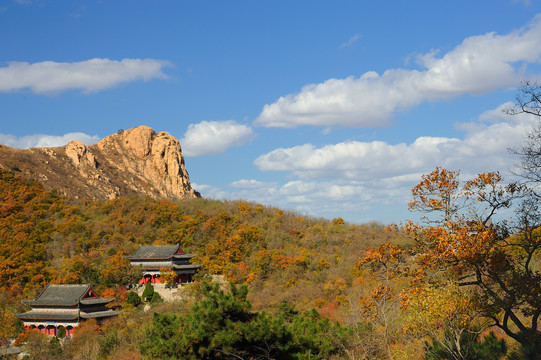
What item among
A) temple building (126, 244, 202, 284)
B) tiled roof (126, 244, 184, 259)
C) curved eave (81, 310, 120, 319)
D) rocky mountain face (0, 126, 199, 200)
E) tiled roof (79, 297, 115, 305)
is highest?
rocky mountain face (0, 126, 199, 200)

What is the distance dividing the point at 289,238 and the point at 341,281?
14.0 metres

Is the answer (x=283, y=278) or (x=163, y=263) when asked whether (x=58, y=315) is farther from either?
(x=283, y=278)

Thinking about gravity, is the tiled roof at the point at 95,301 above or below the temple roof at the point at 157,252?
below

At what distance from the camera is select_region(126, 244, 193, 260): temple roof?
4359cm

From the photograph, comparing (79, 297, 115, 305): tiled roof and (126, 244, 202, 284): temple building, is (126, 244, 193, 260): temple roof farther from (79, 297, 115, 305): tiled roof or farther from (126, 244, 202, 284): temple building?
(79, 297, 115, 305): tiled roof

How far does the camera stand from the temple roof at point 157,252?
143 ft

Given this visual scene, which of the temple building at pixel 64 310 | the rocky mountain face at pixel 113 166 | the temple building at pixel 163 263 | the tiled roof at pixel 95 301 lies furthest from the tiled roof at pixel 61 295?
the rocky mountain face at pixel 113 166

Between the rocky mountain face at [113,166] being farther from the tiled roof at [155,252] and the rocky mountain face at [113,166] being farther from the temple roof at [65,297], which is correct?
the temple roof at [65,297]

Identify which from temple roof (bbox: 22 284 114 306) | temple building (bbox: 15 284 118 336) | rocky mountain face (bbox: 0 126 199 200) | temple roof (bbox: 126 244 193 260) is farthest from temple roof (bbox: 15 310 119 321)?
rocky mountain face (bbox: 0 126 199 200)

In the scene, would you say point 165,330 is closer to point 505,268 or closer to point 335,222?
point 505,268

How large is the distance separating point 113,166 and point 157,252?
36.8m

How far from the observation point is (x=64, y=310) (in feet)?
115

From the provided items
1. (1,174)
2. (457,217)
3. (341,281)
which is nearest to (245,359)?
(457,217)

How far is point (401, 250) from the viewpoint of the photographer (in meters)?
13.1
